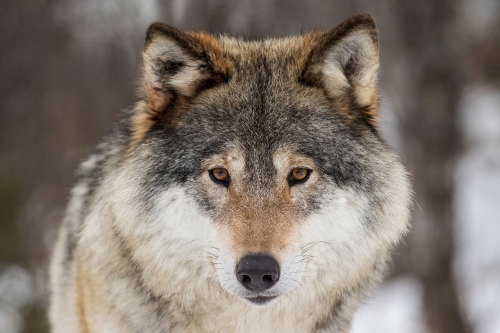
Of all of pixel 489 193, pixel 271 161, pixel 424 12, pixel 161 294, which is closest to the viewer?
pixel 271 161

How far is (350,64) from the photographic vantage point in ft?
10.9

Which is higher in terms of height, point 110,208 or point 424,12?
point 424,12

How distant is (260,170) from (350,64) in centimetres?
81

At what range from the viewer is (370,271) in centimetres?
347

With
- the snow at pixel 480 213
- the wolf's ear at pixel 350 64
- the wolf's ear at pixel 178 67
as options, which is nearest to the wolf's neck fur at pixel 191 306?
the wolf's ear at pixel 178 67

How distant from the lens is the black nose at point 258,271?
2.74m

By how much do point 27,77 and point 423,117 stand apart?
4.60m

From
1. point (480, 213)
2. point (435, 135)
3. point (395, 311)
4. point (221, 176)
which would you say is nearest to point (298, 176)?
point (221, 176)

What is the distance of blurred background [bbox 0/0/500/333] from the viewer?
6.59 meters

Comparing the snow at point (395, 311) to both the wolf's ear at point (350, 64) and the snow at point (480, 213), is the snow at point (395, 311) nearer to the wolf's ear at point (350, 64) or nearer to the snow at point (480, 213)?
the snow at point (480, 213)

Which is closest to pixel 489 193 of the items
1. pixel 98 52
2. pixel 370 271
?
pixel 98 52

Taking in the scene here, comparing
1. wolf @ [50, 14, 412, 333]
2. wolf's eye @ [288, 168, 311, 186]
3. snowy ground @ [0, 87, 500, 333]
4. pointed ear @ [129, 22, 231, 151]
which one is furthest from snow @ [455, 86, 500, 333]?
pointed ear @ [129, 22, 231, 151]

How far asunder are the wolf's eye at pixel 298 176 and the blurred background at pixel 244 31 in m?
2.92

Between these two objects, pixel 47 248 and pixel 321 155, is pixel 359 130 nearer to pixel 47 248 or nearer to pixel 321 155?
pixel 321 155
